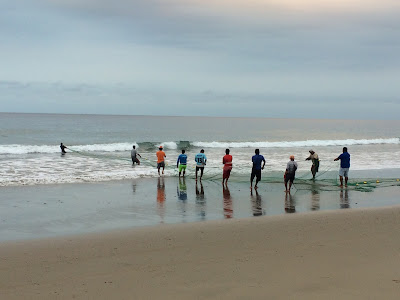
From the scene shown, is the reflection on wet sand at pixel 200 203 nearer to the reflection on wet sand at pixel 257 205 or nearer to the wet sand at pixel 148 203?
the wet sand at pixel 148 203

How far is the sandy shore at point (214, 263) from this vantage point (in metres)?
5.56

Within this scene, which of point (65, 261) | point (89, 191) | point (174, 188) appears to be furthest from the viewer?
point (174, 188)

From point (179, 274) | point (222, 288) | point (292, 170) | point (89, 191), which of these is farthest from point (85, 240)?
point (292, 170)

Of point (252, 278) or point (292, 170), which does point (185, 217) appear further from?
point (292, 170)

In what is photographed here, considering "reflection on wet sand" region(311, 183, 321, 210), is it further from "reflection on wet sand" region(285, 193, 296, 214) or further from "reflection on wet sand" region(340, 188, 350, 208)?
"reflection on wet sand" region(340, 188, 350, 208)

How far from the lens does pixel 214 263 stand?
21.8 ft

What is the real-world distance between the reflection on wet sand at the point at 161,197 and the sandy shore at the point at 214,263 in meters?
1.63

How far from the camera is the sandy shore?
5.56 metres

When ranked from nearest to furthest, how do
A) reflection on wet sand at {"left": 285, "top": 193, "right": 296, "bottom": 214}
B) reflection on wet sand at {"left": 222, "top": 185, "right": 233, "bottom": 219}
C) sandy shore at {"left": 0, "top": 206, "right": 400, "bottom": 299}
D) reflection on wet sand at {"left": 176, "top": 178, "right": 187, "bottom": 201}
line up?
sandy shore at {"left": 0, "top": 206, "right": 400, "bottom": 299} < reflection on wet sand at {"left": 222, "top": 185, "right": 233, "bottom": 219} < reflection on wet sand at {"left": 285, "top": 193, "right": 296, "bottom": 214} < reflection on wet sand at {"left": 176, "top": 178, "right": 187, "bottom": 201}

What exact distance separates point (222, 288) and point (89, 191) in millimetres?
9500

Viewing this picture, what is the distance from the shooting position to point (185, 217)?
405 inches

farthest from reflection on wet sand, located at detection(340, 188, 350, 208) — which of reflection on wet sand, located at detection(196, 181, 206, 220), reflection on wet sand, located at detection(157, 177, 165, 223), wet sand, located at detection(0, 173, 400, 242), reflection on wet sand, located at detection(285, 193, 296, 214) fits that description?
reflection on wet sand, located at detection(157, 177, 165, 223)

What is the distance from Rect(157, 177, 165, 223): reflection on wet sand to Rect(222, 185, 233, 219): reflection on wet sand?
1555mm

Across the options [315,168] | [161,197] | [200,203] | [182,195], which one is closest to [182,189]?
[182,195]
